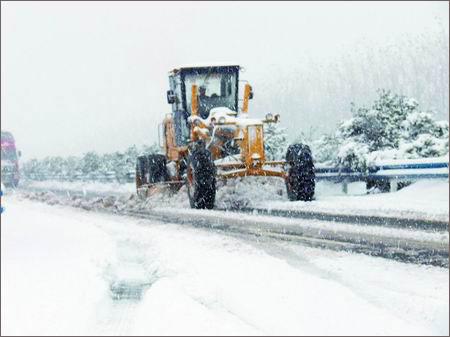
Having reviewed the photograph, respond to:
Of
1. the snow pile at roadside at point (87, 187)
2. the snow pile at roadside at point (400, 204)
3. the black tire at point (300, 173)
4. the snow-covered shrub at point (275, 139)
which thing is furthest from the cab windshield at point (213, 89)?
the snow pile at roadside at point (87, 187)

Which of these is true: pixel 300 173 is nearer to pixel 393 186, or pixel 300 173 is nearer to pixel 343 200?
pixel 343 200

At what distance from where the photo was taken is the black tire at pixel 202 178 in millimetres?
11984

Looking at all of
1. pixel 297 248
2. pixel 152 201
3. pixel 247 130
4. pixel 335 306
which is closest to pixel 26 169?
pixel 152 201

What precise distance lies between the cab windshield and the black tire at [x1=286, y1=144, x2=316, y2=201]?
82.6 inches

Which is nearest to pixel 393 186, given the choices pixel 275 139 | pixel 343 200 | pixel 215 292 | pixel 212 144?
pixel 343 200

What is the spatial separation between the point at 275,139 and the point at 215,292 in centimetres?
1657

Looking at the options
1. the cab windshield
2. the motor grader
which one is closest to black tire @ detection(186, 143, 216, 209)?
the motor grader

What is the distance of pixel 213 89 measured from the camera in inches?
563

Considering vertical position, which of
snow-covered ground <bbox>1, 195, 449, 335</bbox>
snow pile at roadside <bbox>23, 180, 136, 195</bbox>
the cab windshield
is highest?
the cab windshield

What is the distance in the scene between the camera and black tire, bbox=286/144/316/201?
1269 cm

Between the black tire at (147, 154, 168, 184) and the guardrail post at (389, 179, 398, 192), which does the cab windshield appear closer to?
the black tire at (147, 154, 168, 184)

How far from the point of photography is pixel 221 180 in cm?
1355

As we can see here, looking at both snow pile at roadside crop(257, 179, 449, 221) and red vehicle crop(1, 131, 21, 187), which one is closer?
snow pile at roadside crop(257, 179, 449, 221)

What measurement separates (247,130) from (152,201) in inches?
131
